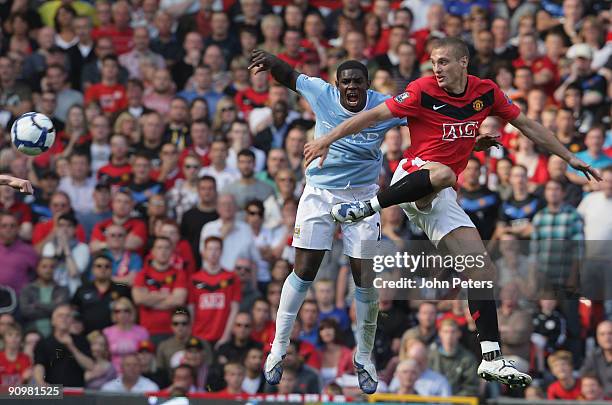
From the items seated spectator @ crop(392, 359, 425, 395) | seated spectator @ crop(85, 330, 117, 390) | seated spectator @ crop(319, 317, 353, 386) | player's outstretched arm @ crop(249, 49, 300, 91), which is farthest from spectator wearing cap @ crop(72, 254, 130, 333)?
player's outstretched arm @ crop(249, 49, 300, 91)

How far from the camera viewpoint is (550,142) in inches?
472

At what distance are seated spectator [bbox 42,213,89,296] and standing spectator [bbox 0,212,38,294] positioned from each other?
0.74 feet

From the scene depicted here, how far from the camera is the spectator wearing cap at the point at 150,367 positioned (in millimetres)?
16000

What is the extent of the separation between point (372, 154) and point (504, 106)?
4.28 ft

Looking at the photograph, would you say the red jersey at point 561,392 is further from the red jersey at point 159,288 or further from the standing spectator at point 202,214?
the standing spectator at point 202,214

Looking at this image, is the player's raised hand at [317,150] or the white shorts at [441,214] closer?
the player's raised hand at [317,150]

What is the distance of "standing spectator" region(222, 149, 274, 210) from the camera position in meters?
17.2

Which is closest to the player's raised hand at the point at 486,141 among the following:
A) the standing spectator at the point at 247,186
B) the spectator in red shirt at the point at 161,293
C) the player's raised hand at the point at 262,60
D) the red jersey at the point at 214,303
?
the player's raised hand at the point at 262,60

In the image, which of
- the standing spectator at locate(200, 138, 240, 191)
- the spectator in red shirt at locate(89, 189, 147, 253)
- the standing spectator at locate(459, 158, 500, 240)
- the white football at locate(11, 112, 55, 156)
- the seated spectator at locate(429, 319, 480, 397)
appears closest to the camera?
the white football at locate(11, 112, 55, 156)

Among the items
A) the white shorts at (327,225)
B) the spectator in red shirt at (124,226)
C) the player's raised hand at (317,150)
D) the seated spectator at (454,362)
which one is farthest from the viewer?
the spectator in red shirt at (124,226)

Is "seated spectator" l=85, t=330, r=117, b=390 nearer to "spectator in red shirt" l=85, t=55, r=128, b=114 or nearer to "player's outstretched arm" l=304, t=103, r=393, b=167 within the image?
"spectator in red shirt" l=85, t=55, r=128, b=114

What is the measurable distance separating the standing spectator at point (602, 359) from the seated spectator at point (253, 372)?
3.66 m

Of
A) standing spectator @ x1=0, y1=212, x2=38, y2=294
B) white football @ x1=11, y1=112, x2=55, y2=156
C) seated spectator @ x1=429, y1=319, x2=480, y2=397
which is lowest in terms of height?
seated spectator @ x1=429, y1=319, x2=480, y2=397

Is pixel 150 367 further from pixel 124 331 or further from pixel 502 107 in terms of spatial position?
pixel 502 107
